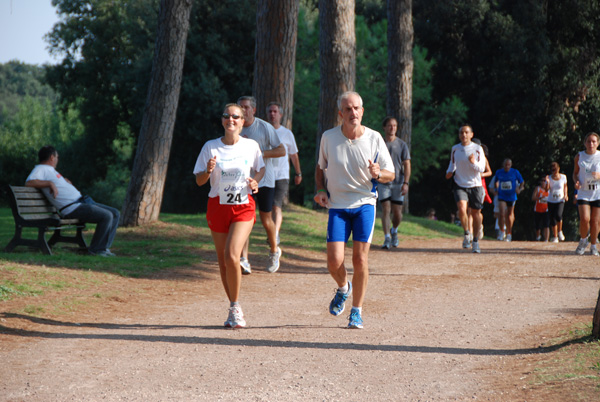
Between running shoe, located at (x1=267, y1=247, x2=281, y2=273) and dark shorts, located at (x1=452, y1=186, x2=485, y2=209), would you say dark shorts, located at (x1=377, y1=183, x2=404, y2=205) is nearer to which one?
dark shorts, located at (x1=452, y1=186, x2=485, y2=209)

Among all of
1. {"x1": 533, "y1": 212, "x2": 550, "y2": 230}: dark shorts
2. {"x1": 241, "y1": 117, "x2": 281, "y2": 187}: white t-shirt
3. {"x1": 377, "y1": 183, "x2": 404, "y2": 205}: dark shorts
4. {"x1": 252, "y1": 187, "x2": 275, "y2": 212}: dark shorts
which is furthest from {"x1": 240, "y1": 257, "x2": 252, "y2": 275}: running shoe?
{"x1": 533, "y1": 212, "x2": 550, "y2": 230}: dark shorts

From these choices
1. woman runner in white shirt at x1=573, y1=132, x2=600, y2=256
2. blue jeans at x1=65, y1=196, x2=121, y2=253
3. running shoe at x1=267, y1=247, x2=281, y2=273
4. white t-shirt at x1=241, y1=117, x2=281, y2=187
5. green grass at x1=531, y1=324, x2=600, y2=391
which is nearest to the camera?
green grass at x1=531, y1=324, x2=600, y2=391

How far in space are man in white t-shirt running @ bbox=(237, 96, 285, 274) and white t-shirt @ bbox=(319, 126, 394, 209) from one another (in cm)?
284

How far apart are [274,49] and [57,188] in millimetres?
6130

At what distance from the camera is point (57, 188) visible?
1091cm

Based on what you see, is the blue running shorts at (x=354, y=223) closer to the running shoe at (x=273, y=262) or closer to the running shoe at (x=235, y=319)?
the running shoe at (x=235, y=319)

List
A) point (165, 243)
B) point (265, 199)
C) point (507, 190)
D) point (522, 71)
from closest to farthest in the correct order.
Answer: point (265, 199)
point (165, 243)
point (507, 190)
point (522, 71)

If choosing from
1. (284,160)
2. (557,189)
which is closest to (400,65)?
(557,189)

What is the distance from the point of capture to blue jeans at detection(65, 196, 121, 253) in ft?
36.0

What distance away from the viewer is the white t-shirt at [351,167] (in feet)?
21.6

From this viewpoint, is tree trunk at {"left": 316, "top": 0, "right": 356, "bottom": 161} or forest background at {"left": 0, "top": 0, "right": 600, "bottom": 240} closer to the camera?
tree trunk at {"left": 316, "top": 0, "right": 356, "bottom": 161}

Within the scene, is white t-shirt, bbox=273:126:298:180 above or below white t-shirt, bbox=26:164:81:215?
above

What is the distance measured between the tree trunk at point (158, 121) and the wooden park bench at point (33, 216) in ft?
9.90

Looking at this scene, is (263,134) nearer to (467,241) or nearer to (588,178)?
(467,241)
